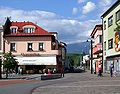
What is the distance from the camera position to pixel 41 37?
81062 millimetres

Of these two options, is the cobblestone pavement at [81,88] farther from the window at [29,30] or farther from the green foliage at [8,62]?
the window at [29,30]

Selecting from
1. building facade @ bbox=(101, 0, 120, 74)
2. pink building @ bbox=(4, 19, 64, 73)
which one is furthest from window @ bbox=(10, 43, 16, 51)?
building facade @ bbox=(101, 0, 120, 74)

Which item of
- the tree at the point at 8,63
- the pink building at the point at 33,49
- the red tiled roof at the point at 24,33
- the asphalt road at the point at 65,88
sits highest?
the red tiled roof at the point at 24,33

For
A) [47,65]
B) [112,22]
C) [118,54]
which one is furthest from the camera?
[47,65]

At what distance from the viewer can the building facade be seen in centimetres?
6137

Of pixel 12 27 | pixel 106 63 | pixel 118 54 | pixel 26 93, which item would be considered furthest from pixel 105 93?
pixel 12 27

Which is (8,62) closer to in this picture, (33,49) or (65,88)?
(33,49)

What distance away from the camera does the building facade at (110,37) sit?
61.4 m

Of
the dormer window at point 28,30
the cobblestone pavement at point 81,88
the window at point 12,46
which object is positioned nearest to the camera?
the cobblestone pavement at point 81,88

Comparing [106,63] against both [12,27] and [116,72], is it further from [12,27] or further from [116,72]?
[12,27]

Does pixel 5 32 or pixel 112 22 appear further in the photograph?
pixel 5 32

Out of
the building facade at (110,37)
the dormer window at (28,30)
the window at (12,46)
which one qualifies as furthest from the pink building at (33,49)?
the building facade at (110,37)

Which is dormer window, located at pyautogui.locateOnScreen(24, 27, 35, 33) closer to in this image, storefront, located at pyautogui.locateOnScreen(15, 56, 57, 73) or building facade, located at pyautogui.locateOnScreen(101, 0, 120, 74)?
storefront, located at pyautogui.locateOnScreen(15, 56, 57, 73)

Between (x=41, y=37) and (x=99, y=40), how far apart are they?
39.2 ft
